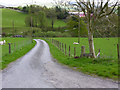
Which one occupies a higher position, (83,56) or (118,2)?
(118,2)

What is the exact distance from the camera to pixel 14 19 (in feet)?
502

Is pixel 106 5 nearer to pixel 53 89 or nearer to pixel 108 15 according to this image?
pixel 108 15

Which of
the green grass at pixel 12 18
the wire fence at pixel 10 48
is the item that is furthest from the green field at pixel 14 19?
the wire fence at pixel 10 48

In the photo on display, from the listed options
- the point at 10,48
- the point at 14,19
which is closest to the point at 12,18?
the point at 14,19

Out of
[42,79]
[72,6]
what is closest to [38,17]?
[72,6]

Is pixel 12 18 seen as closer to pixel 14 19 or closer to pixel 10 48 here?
pixel 14 19

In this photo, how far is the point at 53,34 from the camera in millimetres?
97125

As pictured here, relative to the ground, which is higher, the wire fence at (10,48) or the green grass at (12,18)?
the green grass at (12,18)

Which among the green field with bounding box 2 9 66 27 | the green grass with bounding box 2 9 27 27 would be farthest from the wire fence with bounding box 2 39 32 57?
the green grass with bounding box 2 9 27 27

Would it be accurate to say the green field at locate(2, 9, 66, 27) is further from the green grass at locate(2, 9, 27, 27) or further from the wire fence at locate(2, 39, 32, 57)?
the wire fence at locate(2, 39, 32, 57)

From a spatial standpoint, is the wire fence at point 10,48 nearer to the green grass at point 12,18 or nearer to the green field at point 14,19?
the green field at point 14,19

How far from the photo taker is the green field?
142m

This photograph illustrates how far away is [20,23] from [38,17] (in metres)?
25.3

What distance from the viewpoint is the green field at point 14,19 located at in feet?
464
